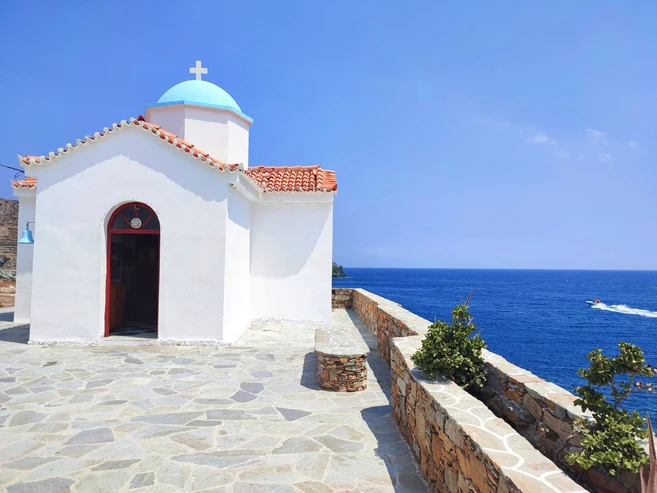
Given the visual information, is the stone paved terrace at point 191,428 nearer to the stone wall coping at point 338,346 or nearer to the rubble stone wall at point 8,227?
the stone wall coping at point 338,346

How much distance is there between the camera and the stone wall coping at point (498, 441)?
246 centimetres

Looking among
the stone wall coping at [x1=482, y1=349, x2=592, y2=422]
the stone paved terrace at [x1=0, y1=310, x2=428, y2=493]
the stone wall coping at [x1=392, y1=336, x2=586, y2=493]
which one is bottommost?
the stone paved terrace at [x1=0, y1=310, x2=428, y2=493]

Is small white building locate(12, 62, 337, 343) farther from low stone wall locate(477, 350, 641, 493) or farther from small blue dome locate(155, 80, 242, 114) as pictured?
low stone wall locate(477, 350, 641, 493)

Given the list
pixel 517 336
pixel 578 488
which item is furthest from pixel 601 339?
pixel 578 488

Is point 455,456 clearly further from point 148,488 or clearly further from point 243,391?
point 243,391

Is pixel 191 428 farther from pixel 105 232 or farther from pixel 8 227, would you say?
pixel 8 227

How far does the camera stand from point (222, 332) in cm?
952

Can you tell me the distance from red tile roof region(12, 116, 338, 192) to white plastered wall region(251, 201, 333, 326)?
1.79ft

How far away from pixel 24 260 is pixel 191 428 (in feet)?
32.5

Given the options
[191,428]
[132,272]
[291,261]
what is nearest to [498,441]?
[191,428]

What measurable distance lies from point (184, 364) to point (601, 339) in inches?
1569

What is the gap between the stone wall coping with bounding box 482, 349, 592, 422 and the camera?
141 inches

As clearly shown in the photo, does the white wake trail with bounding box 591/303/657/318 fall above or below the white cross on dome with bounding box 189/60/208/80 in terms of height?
below

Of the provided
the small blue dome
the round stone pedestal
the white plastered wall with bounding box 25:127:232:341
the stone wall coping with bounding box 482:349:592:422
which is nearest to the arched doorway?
the white plastered wall with bounding box 25:127:232:341
